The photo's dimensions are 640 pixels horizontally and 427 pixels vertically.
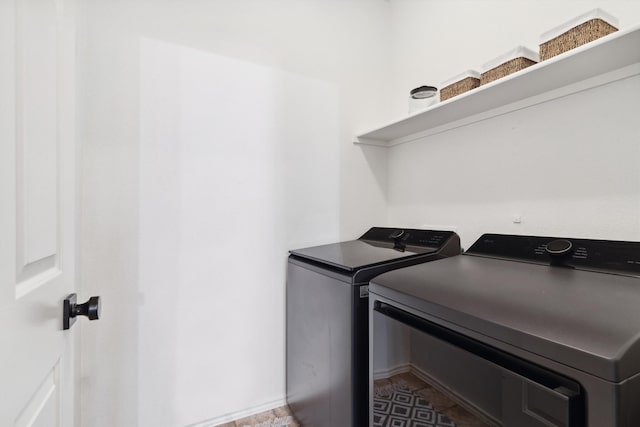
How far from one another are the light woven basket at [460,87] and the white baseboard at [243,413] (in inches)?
73.4

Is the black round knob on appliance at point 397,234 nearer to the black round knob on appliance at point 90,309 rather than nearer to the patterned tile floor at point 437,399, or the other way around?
the patterned tile floor at point 437,399

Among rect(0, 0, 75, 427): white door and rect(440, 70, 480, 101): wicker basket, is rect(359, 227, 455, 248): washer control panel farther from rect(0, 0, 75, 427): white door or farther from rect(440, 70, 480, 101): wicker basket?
rect(0, 0, 75, 427): white door

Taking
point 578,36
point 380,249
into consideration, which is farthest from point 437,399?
point 578,36

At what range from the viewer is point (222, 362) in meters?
1.57

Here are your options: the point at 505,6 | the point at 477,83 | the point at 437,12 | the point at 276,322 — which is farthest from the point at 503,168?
the point at 276,322

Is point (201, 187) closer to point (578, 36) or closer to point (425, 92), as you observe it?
point (425, 92)

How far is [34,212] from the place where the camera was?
0.60 meters

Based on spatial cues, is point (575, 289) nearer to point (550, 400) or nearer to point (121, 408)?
point (550, 400)

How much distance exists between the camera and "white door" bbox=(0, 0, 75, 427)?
0.47 metres

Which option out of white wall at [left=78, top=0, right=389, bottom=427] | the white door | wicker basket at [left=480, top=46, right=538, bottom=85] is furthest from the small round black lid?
the white door

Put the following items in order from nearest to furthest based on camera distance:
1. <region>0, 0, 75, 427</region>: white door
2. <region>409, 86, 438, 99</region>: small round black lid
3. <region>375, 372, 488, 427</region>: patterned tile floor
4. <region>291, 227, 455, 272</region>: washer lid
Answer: <region>0, 0, 75, 427</region>: white door
<region>375, 372, 488, 427</region>: patterned tile floor
<region>291, 227, 455, 272</region>: washer lid
<region>409, 86, 438, 99</region>: small round black lid

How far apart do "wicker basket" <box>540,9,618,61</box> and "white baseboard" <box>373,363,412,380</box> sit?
3.77 feet

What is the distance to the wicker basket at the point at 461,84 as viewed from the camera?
1332mm

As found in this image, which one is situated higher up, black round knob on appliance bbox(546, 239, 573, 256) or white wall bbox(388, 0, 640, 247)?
white wall bbox(388, 0, 640, 247)
